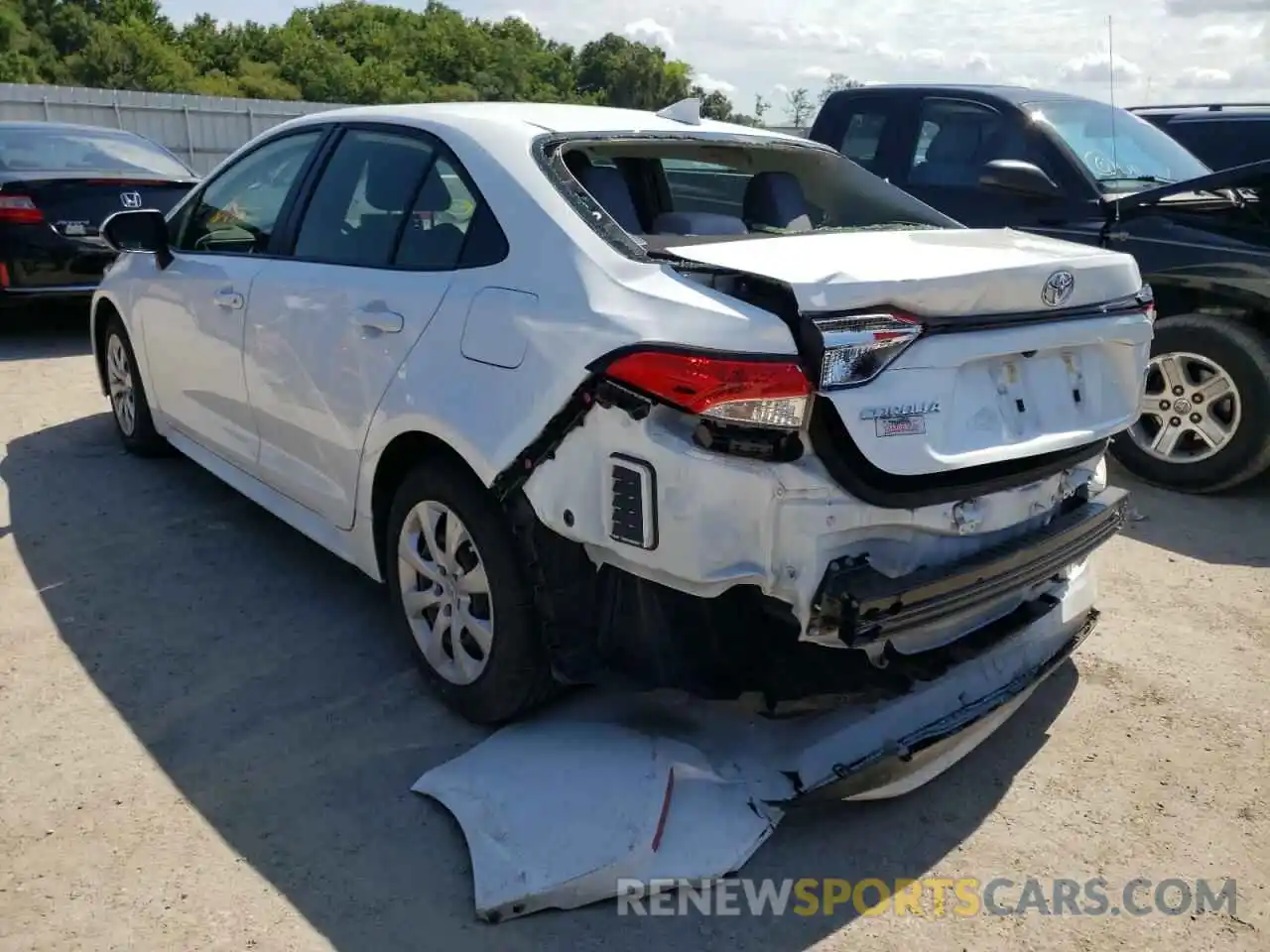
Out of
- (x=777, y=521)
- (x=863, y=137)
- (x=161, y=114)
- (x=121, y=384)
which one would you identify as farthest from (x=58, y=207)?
(x=161, y=114)

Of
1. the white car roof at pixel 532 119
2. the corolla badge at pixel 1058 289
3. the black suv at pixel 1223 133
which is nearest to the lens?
the corolla badge at pixel 1058 289

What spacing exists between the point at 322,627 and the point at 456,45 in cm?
7533

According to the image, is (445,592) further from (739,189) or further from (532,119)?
(739,189)

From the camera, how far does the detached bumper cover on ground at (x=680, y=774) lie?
2.53m

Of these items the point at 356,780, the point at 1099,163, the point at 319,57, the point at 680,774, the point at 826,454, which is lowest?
the point at 356,780

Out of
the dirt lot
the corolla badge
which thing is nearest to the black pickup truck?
the dirt lot

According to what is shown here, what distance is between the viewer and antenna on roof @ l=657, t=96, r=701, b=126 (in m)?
3.63

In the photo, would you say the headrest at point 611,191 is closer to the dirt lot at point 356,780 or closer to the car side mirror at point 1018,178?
the dirt lot at point 356,780

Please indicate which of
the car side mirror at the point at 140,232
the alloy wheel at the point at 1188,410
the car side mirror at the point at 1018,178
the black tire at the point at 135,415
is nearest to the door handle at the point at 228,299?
the car side mirror at the point at 140,232

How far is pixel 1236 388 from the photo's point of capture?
16.9ft

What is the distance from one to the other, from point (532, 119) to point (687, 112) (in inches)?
24.8

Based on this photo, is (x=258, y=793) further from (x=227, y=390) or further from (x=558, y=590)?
(x=227, y=390)

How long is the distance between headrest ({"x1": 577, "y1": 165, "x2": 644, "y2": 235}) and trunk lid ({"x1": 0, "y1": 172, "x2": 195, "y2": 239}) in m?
5.63

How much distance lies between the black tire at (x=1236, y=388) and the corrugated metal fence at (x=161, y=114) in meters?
17.2
